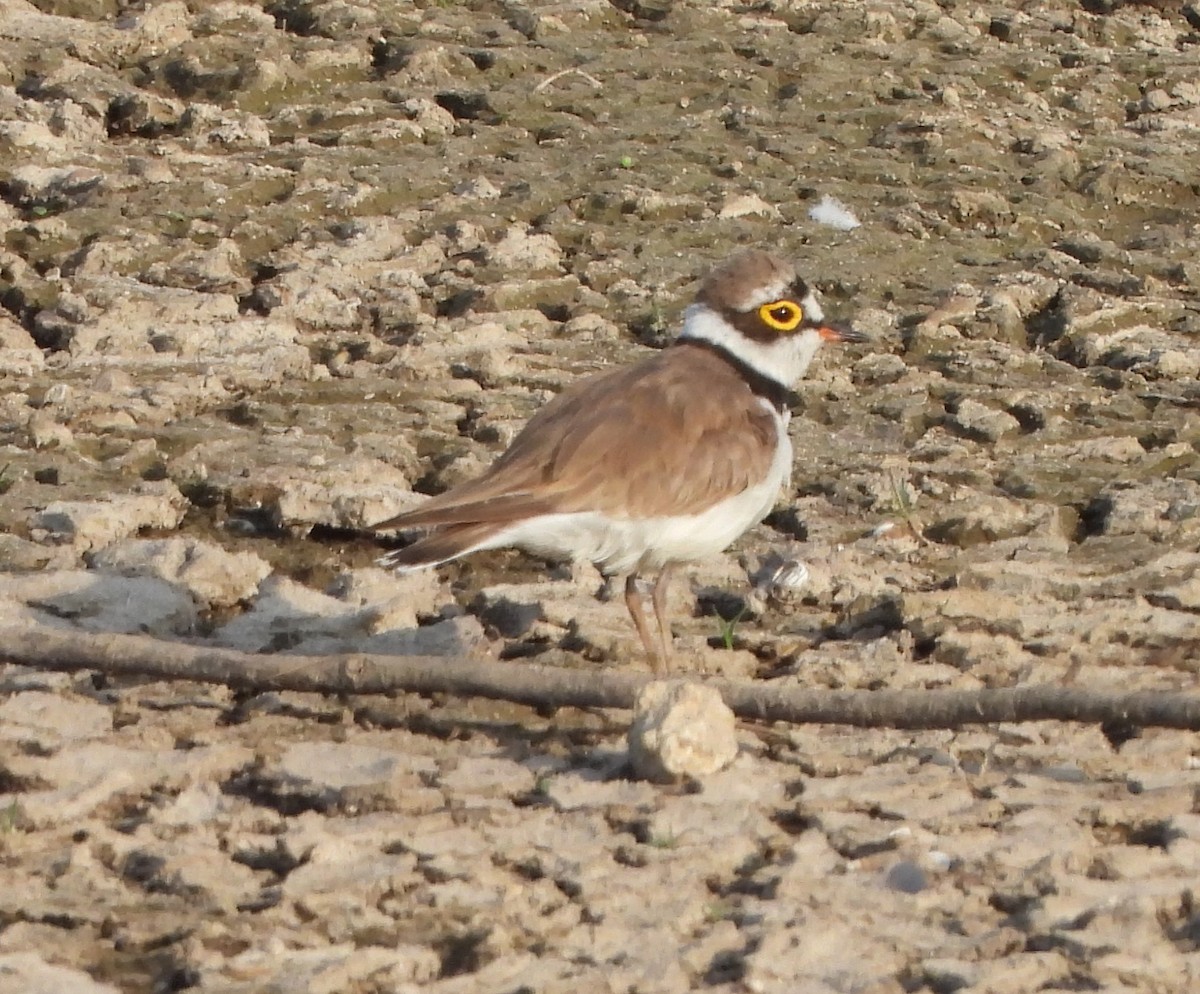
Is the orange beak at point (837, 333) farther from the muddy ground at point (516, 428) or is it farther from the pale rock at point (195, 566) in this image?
the pale rock at point (195, 566)

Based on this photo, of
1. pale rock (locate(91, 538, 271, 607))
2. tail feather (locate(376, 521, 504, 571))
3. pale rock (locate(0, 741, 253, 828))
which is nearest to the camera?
pale rock (locate(0, 741, 253, 828))

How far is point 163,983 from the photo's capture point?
3168mm

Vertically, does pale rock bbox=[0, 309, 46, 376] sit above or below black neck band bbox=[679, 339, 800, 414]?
below

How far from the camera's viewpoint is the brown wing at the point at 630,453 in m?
4.62

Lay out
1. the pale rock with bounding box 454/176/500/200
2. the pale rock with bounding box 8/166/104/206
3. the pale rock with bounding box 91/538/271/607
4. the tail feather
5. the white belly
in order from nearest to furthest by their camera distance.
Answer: the tail feather
the white belly
the pale rock with bounding box 91/538/271/607
the pale rock with bounding box 8/166/104/206
the pale rock with bounding box 454/176/500/200

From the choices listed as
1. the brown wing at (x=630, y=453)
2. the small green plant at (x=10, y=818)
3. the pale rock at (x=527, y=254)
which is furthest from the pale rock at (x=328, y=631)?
the pale rock at (x=527, y=254)

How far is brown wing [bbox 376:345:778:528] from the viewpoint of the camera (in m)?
4.62

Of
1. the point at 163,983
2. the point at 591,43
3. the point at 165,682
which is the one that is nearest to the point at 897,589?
the point at 165,682

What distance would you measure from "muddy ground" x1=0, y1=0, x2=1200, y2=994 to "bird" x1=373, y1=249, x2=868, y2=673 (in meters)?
0.28

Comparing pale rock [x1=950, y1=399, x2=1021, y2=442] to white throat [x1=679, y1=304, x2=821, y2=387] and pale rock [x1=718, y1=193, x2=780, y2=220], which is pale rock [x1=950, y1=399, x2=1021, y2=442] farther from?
pale rock [x1=718, y1=193, x2=780, y2=220]

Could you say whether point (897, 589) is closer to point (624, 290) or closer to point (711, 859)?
point (711, 859)

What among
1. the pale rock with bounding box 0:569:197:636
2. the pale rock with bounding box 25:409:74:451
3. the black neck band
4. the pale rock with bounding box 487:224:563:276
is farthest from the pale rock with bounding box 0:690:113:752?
the pale rock with bounding box 487:224:563:276

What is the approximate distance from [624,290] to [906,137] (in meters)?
2.10

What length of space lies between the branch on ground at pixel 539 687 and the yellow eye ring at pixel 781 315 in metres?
1.55
